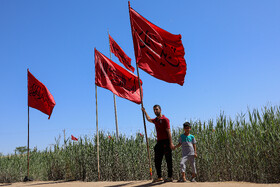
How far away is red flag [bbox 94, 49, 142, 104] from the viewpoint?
952 cm

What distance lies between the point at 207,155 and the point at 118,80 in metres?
3.76

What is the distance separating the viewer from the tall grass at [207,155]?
8359 mm

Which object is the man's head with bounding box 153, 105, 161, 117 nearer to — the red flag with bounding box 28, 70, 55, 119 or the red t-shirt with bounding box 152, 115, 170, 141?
the red t-shirt with bounding box 152, 115, 170, 141

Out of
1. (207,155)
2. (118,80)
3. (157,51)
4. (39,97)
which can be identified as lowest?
(207,155)

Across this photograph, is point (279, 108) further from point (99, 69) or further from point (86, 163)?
point (86, 163)

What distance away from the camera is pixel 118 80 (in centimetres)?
963

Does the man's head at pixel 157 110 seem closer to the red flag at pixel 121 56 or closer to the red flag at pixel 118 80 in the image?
the red flag at pixel 118 80

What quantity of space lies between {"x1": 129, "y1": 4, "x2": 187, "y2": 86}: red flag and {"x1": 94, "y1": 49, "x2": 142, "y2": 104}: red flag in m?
1.38

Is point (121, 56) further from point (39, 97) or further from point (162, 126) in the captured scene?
point (162, 126)

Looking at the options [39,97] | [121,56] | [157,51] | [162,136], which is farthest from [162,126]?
[121,56]

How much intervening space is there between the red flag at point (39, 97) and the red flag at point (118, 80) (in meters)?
3.55

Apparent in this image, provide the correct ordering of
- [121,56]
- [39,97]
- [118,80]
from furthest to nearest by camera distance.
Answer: [121,56], [39,97], [118,80]

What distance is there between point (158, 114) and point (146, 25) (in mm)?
3002

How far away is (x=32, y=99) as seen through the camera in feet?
42.4
